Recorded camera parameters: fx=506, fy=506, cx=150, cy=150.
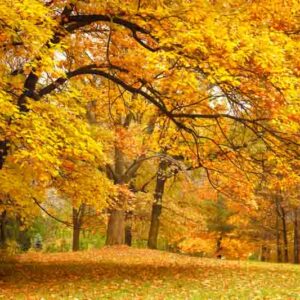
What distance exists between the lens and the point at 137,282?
12430 millimetres

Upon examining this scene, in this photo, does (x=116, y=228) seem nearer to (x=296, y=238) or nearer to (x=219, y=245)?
(x=296, y=238)

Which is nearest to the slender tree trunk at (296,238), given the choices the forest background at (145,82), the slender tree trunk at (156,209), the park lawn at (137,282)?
the slender tree trunk at (156,209)

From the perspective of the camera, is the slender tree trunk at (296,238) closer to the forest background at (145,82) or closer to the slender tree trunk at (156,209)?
the slender tree trunk at (156,209)

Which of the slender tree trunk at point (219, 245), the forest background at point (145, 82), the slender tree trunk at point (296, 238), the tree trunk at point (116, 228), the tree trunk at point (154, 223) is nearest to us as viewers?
the forest background at point (145, 82)

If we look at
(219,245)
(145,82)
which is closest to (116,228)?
(145,82)

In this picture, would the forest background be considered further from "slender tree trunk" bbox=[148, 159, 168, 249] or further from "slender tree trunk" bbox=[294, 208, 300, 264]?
"slender tree trunk" bbox=[294, 208, 300, 264]

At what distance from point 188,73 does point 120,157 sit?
55.5 ft

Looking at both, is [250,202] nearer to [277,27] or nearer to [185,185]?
[277,27]

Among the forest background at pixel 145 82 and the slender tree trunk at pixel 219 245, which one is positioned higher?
the forest background at pixel 145 82

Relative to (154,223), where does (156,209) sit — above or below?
above

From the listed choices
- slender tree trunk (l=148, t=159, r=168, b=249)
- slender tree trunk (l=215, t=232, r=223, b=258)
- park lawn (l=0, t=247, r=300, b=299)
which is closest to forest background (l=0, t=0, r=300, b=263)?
park lawn (l=0, t=247, r=300, b=299)

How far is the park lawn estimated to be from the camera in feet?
34.9

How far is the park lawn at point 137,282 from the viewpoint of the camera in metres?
10.6

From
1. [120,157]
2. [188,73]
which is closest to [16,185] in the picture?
[188,73]
